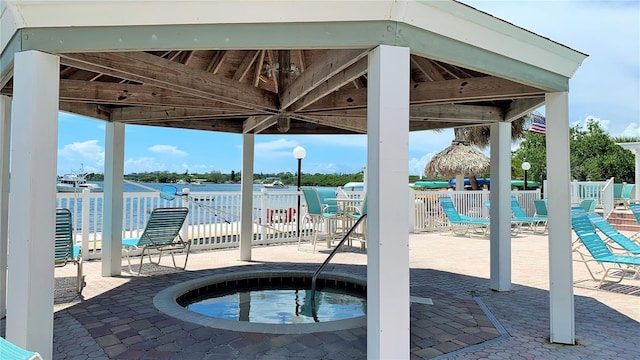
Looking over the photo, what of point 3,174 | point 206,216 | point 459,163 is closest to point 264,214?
point 206,216

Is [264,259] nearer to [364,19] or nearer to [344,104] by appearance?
[344,104]

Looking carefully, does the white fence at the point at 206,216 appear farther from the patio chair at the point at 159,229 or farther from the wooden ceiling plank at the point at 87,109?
the wooden ceiling plank at the point at 87,109

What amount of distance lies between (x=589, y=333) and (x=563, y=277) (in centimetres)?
70

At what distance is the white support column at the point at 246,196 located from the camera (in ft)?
22.2

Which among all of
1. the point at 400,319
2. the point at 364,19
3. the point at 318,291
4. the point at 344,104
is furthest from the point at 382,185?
the point at 318,291

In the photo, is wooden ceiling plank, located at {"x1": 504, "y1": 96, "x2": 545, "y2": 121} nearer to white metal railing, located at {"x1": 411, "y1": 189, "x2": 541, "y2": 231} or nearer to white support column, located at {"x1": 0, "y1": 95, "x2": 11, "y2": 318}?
white support column, located at {"x1": 0, "y1": 95, "x2": 11, "y2": 318}

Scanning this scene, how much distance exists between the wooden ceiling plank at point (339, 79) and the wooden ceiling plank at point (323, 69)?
12 cm

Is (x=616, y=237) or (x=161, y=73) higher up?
(x=161, y=73)

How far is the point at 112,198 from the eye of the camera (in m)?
5.48

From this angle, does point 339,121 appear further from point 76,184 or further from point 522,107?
point 76,184

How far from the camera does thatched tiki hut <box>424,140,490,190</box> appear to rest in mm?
17422

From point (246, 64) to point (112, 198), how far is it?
2.72 meters

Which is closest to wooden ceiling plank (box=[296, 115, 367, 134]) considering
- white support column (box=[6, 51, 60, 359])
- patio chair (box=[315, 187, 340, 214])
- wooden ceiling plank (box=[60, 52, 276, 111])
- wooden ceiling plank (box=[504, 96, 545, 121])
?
wooden ceiling plank (box=[60, 52, 276, 111])

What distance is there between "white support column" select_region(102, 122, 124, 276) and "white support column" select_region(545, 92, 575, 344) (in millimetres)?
5337
